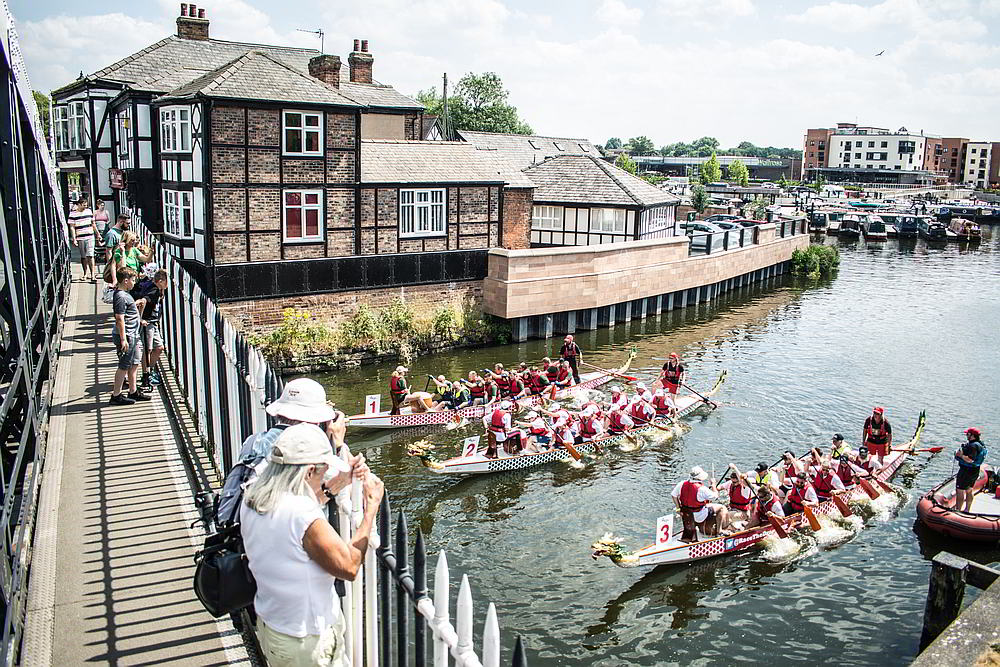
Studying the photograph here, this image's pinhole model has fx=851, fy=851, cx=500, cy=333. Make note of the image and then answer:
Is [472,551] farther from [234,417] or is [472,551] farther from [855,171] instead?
[855,171]

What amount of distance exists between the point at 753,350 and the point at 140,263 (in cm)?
2116

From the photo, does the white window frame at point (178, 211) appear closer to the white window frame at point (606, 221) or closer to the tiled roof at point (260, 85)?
the tiled roof at point (260, 85)

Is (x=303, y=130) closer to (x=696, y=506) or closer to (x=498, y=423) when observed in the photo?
(x=498, y=423)

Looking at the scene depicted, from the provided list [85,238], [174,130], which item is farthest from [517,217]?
[85,238]

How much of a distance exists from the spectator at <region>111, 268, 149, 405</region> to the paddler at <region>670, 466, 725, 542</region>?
7.96m

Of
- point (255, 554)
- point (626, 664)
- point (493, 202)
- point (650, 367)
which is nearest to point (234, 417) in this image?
point (255, 554)

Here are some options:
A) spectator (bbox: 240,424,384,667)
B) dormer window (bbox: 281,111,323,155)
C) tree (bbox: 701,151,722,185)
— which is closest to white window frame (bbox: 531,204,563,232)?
dormer window (bbox: 281,111,323,155)

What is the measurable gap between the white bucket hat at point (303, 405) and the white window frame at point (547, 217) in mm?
31311

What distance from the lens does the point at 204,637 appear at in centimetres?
457

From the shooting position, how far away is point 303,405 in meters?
3.92

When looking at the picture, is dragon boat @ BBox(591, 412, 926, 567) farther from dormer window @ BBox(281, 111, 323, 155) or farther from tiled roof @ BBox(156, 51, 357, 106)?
tiled roof @ BBox(156, 51, 357, 106)

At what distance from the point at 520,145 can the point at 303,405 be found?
4351 centimetres

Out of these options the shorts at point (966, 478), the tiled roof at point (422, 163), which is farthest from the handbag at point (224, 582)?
the tiled roof at point (422, 163)

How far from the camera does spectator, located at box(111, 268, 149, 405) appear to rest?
847 centimetres
